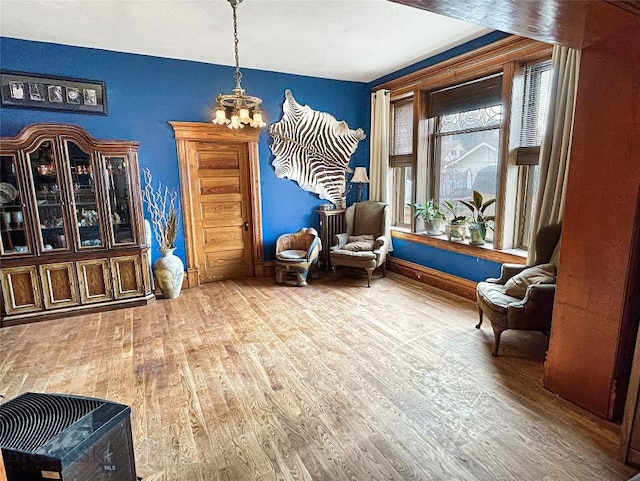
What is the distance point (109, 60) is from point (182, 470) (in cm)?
442

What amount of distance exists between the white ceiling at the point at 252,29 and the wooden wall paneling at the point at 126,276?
7.96 ft

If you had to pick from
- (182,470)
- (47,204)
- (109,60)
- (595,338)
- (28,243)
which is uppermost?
(109,60)

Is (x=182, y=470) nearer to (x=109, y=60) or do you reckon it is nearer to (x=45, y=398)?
(x=45, y=398)

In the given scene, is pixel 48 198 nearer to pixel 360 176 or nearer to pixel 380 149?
pixel 360 176

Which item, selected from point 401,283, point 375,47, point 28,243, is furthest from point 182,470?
point 375,47

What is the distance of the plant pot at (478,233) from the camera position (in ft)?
13.7

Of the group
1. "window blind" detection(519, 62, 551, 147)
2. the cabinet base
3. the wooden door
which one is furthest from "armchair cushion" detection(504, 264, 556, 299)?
the cabinet base

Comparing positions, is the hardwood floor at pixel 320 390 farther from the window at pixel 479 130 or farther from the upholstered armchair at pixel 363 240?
the window at pixel 479 130

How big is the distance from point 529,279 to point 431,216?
78.5 inches

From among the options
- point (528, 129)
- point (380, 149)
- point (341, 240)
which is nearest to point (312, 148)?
point (380, 149)

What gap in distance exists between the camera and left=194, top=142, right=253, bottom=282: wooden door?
16.3 feet

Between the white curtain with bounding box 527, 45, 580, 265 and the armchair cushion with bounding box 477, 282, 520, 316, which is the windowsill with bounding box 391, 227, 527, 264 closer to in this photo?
the white curtain with bounding box 527, 45, 580, 265

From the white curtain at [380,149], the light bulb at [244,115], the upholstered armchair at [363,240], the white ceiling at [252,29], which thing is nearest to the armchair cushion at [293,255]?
the upholstered armchair at [363,240]

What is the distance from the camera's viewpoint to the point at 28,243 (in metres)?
3.75
